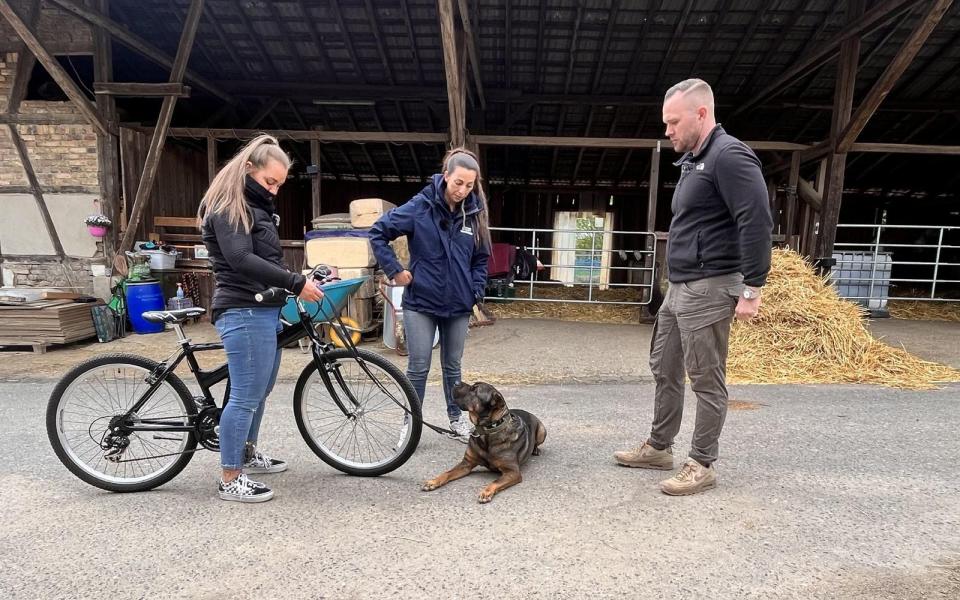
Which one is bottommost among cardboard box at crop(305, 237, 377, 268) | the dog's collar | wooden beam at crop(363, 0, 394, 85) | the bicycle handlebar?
the dog's collar

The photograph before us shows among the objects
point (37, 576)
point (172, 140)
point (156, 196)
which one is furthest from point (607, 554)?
point (172, 140)

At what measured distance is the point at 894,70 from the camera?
6465mm

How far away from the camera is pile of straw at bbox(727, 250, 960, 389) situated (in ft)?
15.9

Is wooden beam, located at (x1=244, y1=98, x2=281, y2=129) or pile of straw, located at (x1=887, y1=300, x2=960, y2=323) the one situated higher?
wooden beam, located at (x1=244, y1=98, x2=281, y2=129)

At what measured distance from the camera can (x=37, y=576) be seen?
1986 millimetres

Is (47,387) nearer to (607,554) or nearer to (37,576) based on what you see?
(37,576)

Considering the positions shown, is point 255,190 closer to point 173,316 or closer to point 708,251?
point 173,316

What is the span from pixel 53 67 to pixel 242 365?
6466 millimetres

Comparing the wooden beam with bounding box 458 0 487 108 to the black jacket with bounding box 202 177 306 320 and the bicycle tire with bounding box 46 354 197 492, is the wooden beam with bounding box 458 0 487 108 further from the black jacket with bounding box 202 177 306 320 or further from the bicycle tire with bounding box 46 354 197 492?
the bicycle tire with bounding box 46 354 197 492

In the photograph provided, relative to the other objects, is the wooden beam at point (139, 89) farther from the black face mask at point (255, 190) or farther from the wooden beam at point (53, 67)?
the black face mask at point (255, 190)

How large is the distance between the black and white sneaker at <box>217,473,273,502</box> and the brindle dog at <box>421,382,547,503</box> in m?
0.79

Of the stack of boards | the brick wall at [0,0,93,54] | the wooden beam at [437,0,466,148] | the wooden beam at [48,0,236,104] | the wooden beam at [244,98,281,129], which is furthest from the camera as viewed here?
A: the wooden beam at [244,98,281,129]

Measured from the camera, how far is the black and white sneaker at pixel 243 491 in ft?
8.23

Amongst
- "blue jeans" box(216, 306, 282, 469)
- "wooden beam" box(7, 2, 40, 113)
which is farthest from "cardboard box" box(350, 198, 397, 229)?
"wooden beam" box(7, 2, 40, 113)
